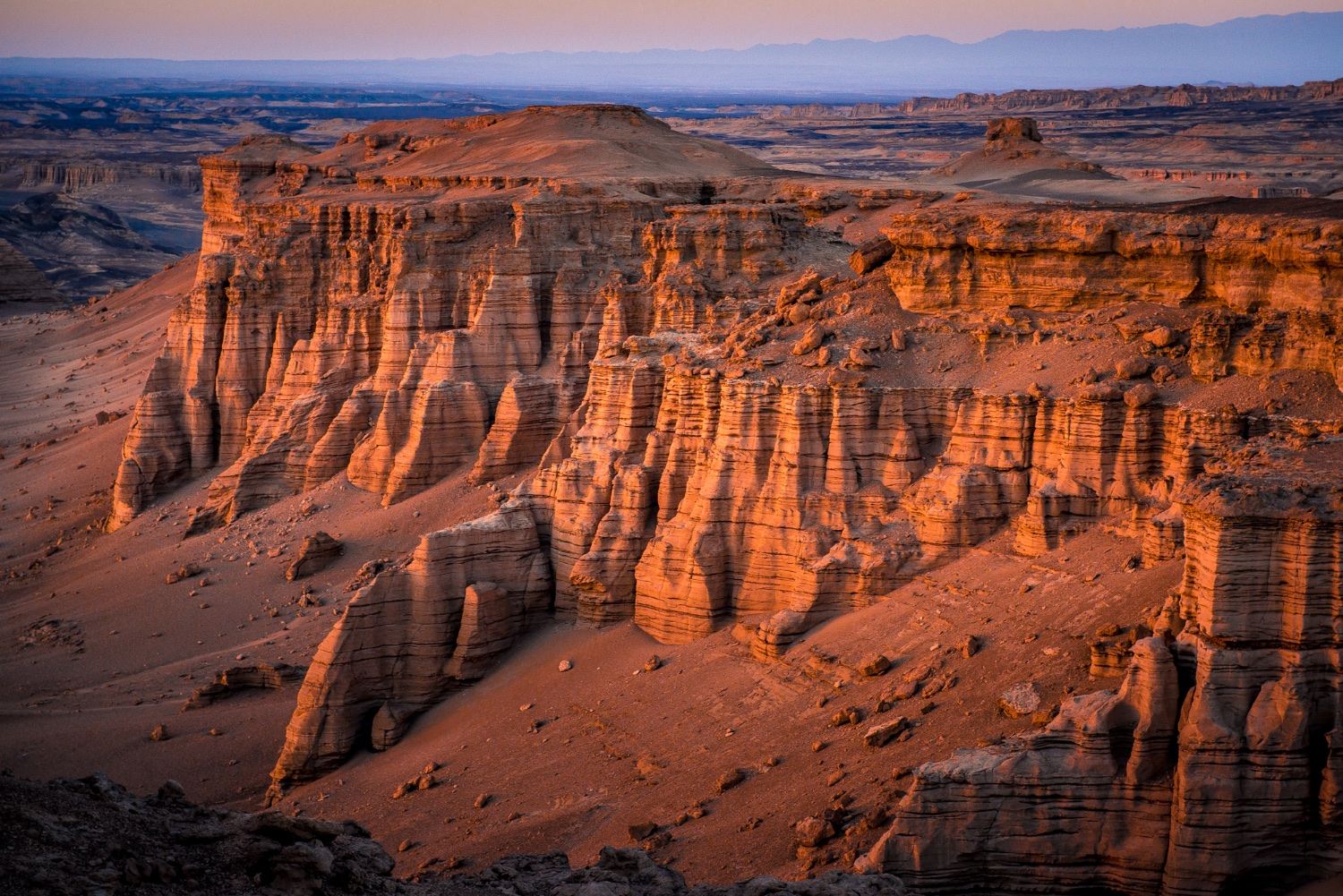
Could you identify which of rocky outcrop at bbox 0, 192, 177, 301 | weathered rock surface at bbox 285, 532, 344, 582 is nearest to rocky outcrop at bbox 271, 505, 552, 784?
weathered rock surface at bbox 285, 532, 344, 582

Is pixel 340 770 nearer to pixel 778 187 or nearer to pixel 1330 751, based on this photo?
pixel 1330 751

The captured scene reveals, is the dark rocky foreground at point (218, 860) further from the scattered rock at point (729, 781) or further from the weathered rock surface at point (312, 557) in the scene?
the weathered rock surface at point (312, 557)

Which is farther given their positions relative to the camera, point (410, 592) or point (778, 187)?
point (778, 187)

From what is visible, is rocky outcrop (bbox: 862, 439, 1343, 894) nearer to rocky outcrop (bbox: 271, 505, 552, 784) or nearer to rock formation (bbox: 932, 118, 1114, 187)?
rocky outcrop (bbox: 271, 505, 552, 784)

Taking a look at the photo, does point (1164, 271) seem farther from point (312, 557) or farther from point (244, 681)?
point (312, 557)

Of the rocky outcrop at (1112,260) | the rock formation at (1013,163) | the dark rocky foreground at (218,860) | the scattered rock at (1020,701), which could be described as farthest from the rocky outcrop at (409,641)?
the rock formation at (1013,163)

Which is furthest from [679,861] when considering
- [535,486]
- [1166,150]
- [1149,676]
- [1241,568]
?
[1166,150]
